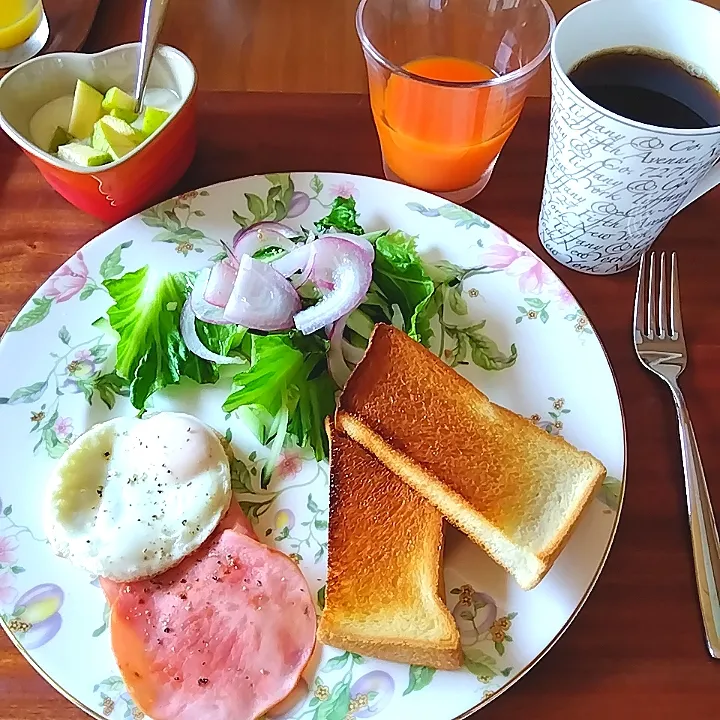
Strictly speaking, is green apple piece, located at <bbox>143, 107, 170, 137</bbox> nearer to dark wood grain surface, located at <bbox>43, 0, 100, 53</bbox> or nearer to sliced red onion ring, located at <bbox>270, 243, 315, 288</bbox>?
sliced red onion ring, located at <bbox>270, 243, 315, 288</bbox>

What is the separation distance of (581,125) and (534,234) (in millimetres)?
323

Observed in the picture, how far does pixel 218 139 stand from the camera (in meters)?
1.60

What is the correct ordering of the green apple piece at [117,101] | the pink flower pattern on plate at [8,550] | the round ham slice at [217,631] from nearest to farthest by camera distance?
the round ham slice at [217,631] → the pink flower pattern on plate at [8,550] → the green apple piece at [117,101]

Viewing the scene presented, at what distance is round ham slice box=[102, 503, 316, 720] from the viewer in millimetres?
1028

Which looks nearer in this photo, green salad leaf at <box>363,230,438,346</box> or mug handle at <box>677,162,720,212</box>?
mug handle at <box>677,162,720,212</box>

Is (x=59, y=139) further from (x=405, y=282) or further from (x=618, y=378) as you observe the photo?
(x=618, y=378)

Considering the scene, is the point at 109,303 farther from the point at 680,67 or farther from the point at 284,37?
the point at 680,67

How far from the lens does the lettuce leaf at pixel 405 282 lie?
4.39 feet

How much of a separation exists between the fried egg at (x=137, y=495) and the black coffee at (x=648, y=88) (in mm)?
792

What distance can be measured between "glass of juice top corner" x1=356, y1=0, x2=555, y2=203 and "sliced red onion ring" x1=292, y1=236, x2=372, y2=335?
0.27 metres

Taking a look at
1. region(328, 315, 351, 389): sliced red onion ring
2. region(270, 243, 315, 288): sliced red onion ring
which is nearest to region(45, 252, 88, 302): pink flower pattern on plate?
region(270, 243, 315, 288): sliced red onion ring

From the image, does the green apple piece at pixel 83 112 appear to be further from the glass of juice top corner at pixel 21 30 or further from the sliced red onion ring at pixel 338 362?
the sliced red onion ring at pixel 338 362

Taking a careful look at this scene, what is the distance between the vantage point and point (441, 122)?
1389 millimetres

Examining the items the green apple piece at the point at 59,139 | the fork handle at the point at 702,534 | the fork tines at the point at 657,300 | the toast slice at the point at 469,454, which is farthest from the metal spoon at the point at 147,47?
the fork handle at the point at 702,534
